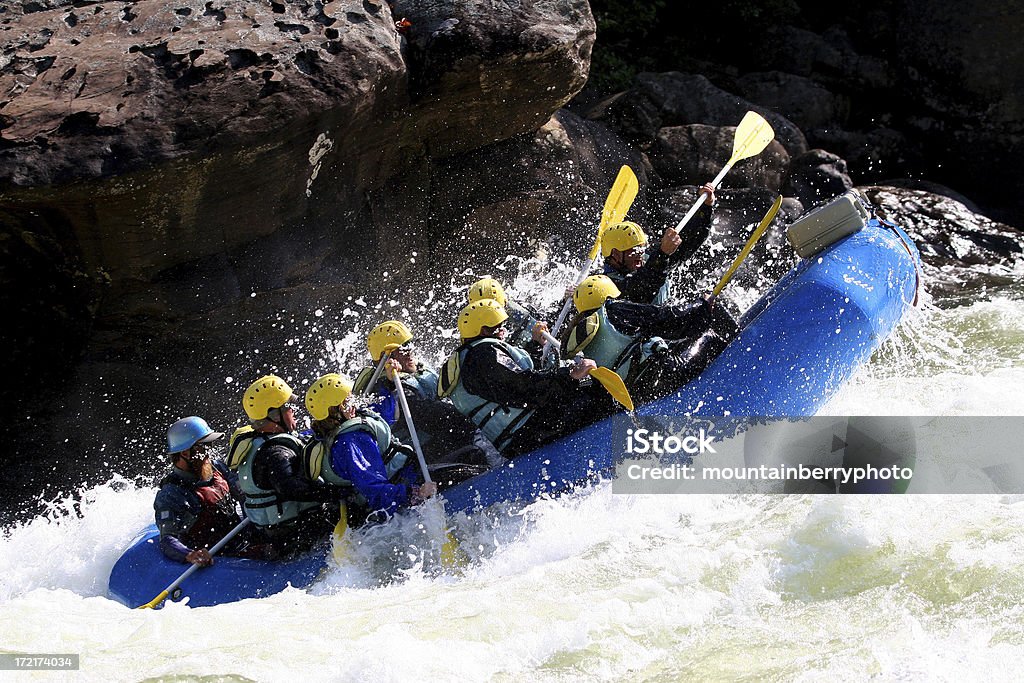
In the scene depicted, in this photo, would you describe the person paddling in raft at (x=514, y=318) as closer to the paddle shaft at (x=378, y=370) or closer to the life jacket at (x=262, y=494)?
the paddle shaft at (x=378, y=370)

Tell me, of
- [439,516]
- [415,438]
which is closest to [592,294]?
[415,438]

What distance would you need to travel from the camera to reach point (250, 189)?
22.7 ft

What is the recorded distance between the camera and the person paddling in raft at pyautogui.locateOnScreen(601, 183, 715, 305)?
612 cm

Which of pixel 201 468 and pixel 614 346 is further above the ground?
pixel 614 346

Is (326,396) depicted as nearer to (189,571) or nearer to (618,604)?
(189,571)

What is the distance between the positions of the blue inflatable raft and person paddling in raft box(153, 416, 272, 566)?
0.09m

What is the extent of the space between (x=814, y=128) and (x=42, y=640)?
364 inches

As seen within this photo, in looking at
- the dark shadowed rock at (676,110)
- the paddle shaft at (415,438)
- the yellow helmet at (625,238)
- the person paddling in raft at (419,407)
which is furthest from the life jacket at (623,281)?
the dark shadowed rock at (676,110)

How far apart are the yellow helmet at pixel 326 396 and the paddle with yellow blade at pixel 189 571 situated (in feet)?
2.33

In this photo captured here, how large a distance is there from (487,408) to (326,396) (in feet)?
2.77

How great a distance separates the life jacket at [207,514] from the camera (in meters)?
5.35

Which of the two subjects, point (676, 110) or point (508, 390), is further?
point (676, 110)

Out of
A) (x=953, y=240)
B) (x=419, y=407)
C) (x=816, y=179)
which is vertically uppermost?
(x=419, y=407)

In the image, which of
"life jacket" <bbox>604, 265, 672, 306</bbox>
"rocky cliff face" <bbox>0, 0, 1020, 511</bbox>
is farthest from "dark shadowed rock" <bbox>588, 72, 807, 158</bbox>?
"life jacket" <bbox>604, 265, 672, 306</bbox>
